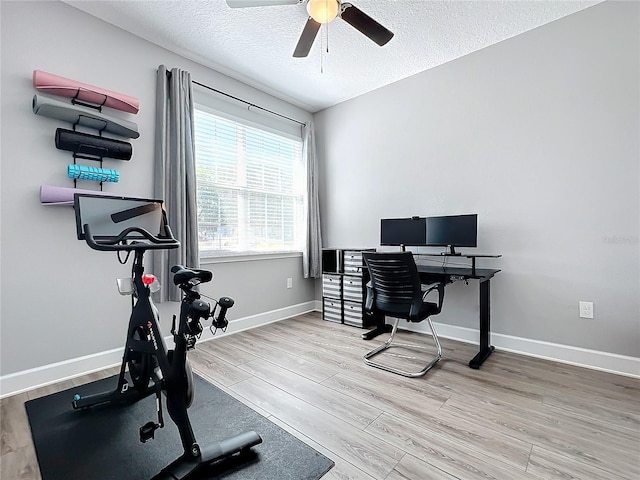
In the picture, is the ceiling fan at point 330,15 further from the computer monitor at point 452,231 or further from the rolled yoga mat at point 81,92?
the computer monitor at point 452,231

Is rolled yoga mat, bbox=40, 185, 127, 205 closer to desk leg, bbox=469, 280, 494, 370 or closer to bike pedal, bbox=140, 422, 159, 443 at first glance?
bike pedal, bbox=140, 422, 159, 443

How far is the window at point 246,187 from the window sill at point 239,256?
0.04 meters

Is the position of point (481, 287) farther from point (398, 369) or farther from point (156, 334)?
point (156, 334)

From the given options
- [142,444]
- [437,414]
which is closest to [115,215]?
[142,444]

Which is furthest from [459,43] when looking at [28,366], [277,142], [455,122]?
[28,366]

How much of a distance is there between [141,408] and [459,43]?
12.5ft

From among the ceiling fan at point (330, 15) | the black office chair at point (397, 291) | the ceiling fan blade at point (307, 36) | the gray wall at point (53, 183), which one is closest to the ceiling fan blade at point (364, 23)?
the ceiling fan at point (330, 15)

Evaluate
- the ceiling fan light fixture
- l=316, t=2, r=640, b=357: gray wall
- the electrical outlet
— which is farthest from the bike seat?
the electrical outlet

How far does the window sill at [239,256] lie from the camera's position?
317 cm

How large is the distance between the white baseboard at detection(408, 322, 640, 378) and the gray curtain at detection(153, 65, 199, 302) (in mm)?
2685

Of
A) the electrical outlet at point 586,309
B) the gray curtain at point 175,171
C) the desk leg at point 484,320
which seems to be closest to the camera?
the electrical outlet at point 586,309

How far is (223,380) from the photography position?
7.37 ft

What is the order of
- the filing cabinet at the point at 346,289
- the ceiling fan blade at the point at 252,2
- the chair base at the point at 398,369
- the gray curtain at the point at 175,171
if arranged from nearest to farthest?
the ceiling fan blade at the point at 252,2
the chair base at the point at 398,369
the gray curtain at the point at 175,171
the filing cabinet at the point at 346,289

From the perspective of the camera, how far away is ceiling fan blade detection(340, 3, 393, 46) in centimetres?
195
